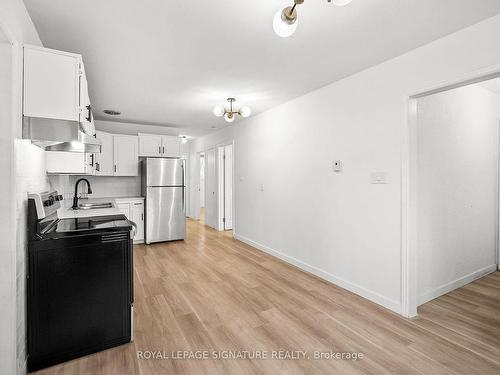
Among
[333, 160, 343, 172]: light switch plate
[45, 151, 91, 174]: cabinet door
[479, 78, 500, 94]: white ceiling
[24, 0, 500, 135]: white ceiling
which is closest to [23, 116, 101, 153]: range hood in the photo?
[24, 0, 500, 135]: white ceiling

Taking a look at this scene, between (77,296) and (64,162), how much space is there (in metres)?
1.70

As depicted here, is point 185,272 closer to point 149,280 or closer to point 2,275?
point 149,280

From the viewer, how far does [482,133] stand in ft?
11.1

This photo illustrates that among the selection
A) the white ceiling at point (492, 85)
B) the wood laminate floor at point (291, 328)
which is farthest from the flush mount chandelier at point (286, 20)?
the white ceiling at point (492, 85)

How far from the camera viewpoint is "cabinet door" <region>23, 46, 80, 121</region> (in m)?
1.67

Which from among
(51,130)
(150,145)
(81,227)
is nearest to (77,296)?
(81,227)

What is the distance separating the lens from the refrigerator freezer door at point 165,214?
16.4 feet

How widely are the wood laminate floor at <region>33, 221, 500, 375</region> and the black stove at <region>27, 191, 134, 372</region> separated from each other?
144 millimetres

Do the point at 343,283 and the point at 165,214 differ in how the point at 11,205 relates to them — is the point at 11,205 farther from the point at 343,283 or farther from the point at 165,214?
the point at 165,214

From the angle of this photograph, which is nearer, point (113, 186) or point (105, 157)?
point (105, 157)

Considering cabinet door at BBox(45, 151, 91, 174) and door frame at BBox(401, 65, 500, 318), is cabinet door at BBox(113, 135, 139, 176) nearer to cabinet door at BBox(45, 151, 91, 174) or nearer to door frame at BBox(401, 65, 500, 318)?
cabinet door at BBox(45, 151, 91, 174)

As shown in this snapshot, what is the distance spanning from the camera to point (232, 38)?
7.06 feet

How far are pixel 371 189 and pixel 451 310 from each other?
1.44m

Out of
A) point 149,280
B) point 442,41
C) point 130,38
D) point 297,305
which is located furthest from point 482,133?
point 149,280
